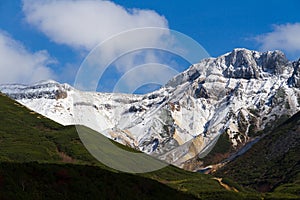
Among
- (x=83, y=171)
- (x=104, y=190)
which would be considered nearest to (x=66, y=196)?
(x=104, y=190)

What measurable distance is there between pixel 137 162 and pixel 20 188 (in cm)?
11463

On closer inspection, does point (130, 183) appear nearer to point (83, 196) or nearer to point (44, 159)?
point (83, 196)

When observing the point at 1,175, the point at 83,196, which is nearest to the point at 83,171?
the point at 83,196

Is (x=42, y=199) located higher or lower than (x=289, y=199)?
lower

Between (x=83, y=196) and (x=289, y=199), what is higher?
(x=289, y=199)

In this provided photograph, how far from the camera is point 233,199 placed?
18250 centimetres

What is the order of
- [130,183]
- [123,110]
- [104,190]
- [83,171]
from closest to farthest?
[123,110], [104,190], [83,171], [130,183]

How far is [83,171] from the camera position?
110m

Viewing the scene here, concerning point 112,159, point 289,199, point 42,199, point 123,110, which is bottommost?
point 42,199

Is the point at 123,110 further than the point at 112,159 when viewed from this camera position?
No

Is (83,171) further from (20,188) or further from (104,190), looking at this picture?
(20,188)

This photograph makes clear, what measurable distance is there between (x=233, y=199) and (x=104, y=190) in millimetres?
90165

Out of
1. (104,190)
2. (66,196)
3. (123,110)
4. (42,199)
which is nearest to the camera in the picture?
(123,110)

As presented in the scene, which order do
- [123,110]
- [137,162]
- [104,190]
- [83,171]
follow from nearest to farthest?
[123,110]
[104,190]
[83,171]
[137,162]
